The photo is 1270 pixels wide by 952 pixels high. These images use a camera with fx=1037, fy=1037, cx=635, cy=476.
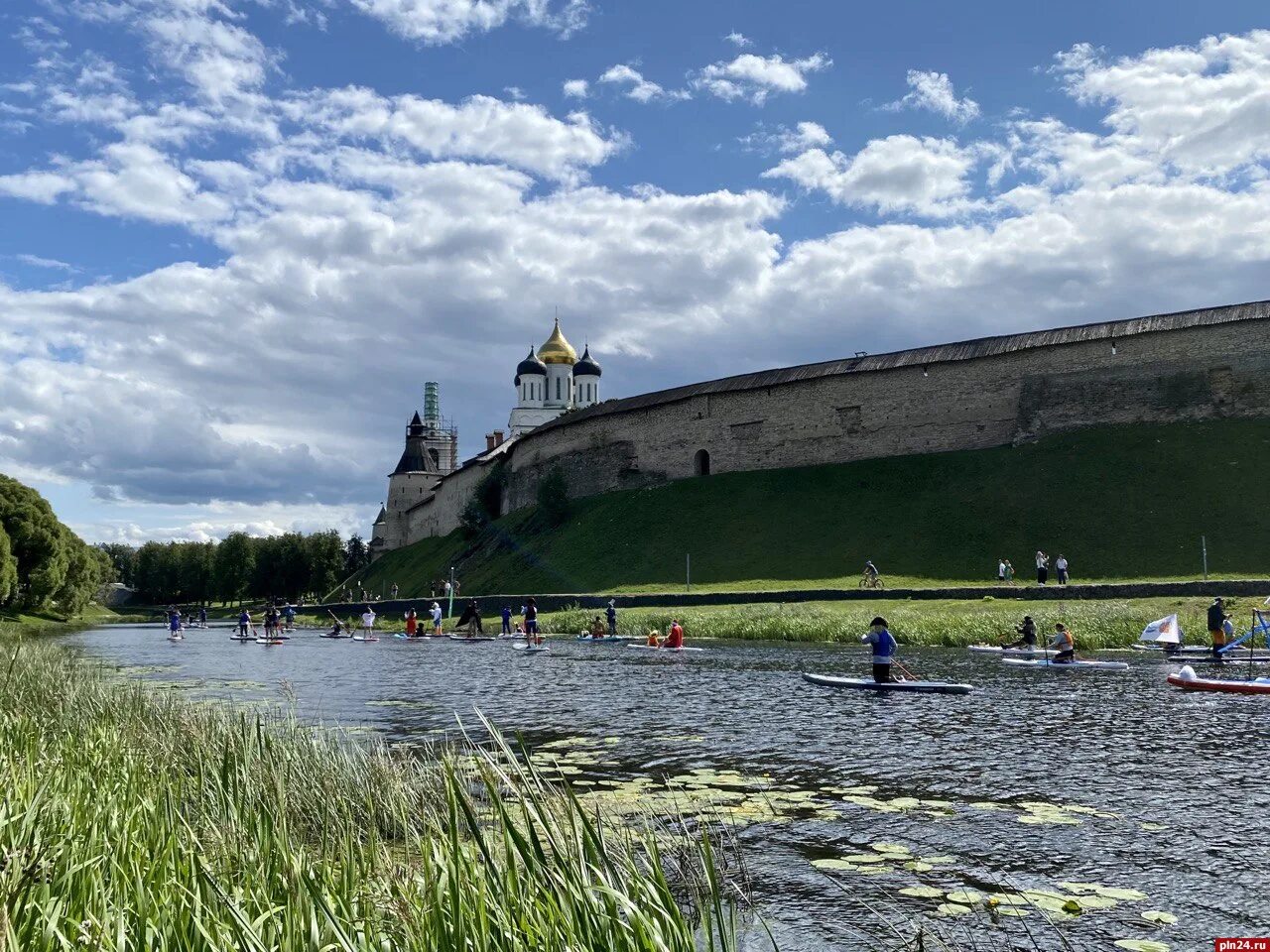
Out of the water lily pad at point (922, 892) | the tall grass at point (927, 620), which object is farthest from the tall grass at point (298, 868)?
the tall grass at point (927, 620)

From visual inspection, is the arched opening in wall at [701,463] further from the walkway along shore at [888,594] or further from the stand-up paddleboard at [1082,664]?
the stand-up paddleboard at [1082,664]

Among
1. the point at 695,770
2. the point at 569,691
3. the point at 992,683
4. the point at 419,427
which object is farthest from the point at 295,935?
the point at 419,427

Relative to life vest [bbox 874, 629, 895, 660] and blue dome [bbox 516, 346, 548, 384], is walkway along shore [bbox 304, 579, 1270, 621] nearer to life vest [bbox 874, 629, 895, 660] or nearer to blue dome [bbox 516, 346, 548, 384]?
life vest [bbox 874, 629, 895, 660]

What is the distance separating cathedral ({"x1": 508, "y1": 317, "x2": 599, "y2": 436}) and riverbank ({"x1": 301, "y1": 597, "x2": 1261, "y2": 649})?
7642cm

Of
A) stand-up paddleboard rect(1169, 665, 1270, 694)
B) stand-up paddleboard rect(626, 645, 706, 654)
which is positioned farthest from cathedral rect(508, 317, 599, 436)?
stand-up paddleboard rect(1169, 665, 1270, 694)

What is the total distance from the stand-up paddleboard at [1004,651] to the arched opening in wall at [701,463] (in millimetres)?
38423

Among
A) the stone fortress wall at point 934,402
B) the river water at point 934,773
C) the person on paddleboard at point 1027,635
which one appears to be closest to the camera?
the river water at point 934,773

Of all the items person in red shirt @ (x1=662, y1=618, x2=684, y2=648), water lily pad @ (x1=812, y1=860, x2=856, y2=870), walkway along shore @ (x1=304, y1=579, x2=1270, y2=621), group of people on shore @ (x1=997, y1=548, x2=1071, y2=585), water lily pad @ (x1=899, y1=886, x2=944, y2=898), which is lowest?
water lily pad @ (x1=812, y1=860, x2=856, y2=870)

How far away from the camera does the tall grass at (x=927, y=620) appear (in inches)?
1152

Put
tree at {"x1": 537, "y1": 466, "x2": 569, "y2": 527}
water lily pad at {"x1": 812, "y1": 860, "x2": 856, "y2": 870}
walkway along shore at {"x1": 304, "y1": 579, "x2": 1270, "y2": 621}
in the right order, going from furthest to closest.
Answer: tree at {"x1": 537, "y1": 466, "x2": 569, "y2": 527}
walkway along shore at {"x1": 304, "y1": 579, "x2": 1270, "y2": 621}
water lily pad at {"x1": 812, "y1": 860, "x2": 856, "y2": 870}

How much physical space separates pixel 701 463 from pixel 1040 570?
102 feet

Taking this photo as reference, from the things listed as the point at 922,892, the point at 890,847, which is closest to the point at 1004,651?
the point at 890,847

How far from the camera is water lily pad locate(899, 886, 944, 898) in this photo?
7152 millimetres

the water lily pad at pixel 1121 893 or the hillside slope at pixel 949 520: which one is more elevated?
the hillside slope at pixel 949 520
